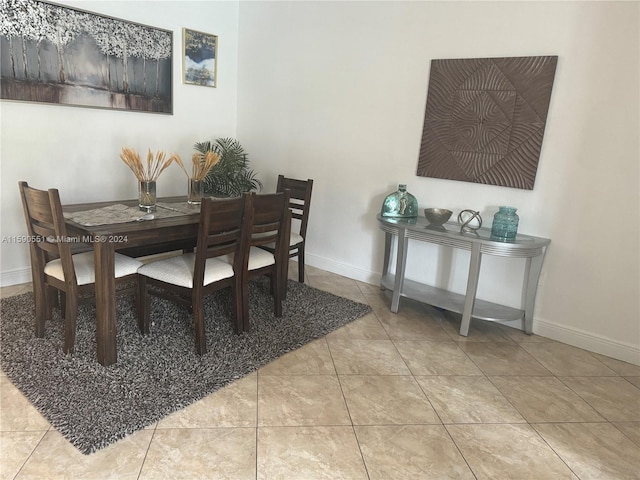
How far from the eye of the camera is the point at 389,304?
3.36m

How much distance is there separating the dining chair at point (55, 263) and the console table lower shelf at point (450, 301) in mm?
1860

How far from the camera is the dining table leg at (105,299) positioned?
209 cm

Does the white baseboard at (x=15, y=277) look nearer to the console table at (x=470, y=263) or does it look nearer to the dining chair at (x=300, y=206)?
the dining chair at (x=300, y=206)

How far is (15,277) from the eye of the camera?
327 centimetres

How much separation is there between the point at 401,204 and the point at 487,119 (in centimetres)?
81

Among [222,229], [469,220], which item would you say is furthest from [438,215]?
[222,229]

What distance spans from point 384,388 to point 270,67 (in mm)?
3154

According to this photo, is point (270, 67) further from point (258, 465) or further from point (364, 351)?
point (258, 465)

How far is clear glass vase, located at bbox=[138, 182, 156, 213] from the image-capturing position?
2664mm

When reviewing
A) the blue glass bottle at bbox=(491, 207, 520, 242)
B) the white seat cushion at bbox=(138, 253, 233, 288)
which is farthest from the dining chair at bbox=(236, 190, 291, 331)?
the blue glass bottle at bbox=(491, 207, 520, 242)

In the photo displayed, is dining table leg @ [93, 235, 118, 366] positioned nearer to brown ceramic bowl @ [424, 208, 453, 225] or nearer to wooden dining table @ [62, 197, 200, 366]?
wooden dining table @ [62, 197, 200, 366]

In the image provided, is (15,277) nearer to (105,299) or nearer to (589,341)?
(105,299)

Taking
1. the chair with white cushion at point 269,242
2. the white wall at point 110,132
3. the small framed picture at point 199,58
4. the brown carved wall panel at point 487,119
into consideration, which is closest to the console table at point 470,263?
the brown carved wall panel at point 487,119

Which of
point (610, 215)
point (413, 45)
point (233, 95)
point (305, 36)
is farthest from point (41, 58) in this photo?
point (610, 215)
